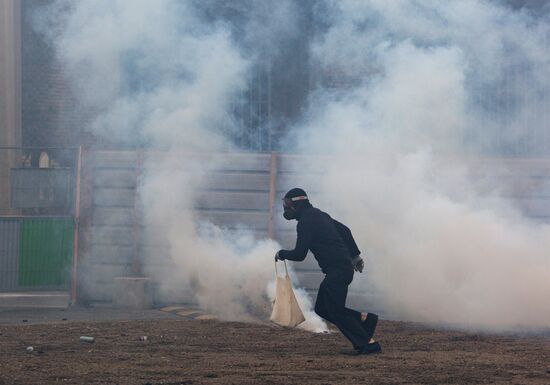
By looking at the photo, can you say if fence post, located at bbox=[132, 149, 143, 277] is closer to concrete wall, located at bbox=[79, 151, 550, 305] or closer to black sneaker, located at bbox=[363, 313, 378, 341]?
concrete wall, located at bbox=[79, 151, 550, 305]

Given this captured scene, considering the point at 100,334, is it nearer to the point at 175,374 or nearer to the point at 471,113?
the point at 175,374

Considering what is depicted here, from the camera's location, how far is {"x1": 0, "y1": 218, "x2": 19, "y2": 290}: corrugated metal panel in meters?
12.9

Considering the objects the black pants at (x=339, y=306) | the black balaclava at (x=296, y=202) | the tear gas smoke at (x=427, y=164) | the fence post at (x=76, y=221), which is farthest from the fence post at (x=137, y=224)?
the black pants at (x=339, y=306)

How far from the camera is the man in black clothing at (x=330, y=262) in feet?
27.3

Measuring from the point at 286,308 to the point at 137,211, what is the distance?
4.39 m

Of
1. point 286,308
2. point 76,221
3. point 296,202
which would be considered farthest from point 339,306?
point 76,221

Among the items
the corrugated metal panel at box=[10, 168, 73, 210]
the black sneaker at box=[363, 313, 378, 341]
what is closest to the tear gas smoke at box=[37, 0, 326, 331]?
the corrugated metal panel at box=[10, 168, 73, 210]

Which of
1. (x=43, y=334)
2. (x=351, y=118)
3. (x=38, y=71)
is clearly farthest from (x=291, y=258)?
(x=38, y=71)

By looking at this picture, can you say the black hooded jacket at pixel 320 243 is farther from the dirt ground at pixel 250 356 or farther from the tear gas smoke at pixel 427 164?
the tear gas smoke at pixel 427 164

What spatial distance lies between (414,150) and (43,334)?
5.33 metres

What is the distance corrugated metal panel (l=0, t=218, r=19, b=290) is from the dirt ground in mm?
2773

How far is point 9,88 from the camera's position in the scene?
16344mm

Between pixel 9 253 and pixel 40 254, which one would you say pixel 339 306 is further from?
pixel 9 253

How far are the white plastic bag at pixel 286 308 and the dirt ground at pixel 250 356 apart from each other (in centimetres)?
19
